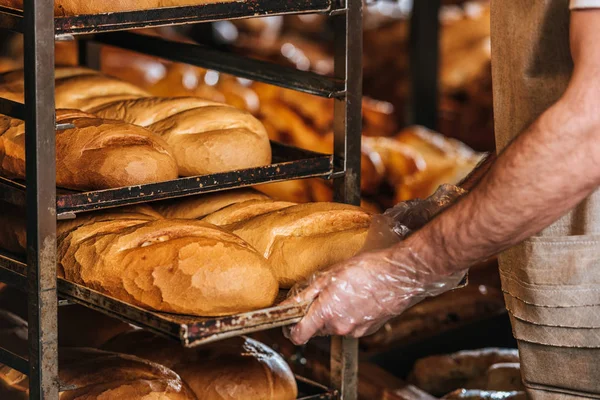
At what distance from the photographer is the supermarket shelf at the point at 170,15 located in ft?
5.40

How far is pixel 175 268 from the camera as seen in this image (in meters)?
1.62

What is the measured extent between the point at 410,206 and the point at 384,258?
269 millimetres

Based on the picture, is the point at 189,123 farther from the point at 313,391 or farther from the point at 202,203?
the point at 313,391

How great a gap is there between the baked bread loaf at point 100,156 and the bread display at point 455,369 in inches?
44.0

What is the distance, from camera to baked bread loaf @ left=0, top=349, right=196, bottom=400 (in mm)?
1844

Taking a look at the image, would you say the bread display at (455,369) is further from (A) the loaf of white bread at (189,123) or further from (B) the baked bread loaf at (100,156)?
(B) the baked bread loaf at (100,156)

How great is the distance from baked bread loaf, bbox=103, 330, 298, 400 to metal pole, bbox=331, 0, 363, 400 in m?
0.12

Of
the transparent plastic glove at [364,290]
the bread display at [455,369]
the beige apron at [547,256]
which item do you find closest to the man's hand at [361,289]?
the transparent plastic glove at [364,290]

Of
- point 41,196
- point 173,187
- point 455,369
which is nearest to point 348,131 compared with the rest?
point 173,187

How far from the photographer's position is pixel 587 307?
6.07 ft

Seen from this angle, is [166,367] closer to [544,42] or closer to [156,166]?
[156,166]

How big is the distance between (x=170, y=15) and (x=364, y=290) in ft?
2.02

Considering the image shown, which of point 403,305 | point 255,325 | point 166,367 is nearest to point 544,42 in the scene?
point 403,305

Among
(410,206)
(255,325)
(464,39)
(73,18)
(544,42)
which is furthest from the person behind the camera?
(464,39)
